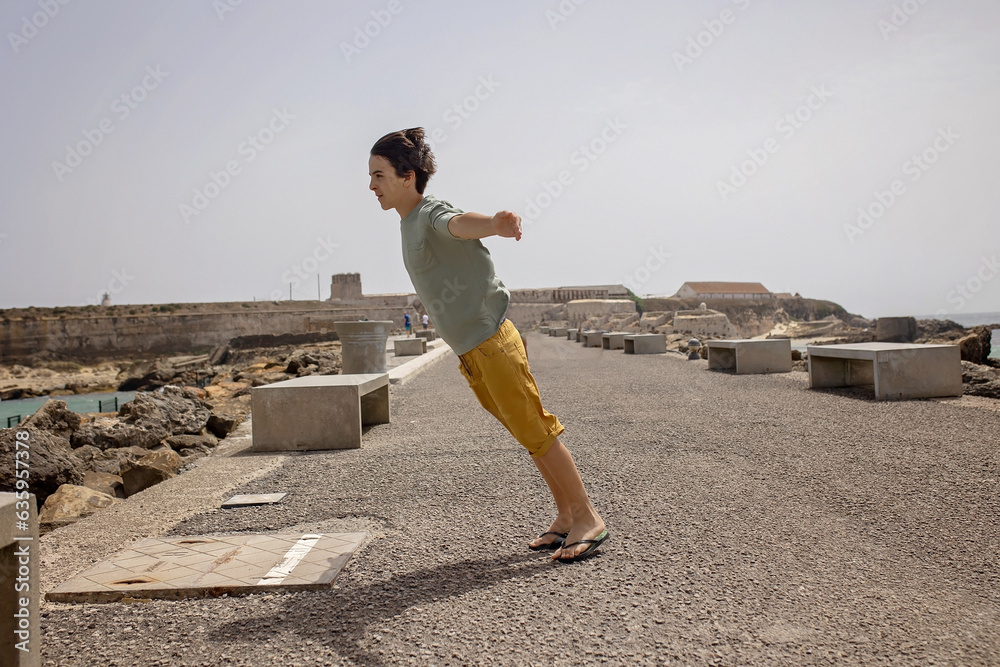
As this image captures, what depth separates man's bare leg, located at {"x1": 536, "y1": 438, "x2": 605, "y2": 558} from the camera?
257 cm

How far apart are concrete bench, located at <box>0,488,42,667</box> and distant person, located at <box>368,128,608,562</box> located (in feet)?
4.49

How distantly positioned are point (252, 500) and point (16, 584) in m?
2.14

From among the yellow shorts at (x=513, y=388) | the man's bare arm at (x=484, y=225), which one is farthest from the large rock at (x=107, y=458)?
the man's bare arm at (x=484, y=225)

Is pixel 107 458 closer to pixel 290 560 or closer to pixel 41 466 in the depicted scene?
pixel 41 466

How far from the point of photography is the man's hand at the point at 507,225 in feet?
6.80

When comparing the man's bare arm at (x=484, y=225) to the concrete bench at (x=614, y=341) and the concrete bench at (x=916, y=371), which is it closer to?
the concrete bench at (x=916, y=371)

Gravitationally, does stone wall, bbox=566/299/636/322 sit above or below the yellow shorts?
above

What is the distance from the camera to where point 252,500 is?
3607 millimetres

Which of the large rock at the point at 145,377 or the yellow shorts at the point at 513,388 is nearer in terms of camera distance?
the yellow shorts at the point at 513,388

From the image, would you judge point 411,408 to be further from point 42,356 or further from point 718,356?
point 42,356

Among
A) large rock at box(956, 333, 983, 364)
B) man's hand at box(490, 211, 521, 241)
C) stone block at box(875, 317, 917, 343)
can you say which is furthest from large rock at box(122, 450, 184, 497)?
stone block at box(875, 317, 917, 343)

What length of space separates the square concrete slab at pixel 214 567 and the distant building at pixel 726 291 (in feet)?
343

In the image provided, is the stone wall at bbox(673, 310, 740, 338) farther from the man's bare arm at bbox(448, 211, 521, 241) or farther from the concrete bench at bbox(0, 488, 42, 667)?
the concrete bench at bbox(0, 488, 42, 667)

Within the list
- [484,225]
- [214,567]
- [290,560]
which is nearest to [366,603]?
[290,560]
